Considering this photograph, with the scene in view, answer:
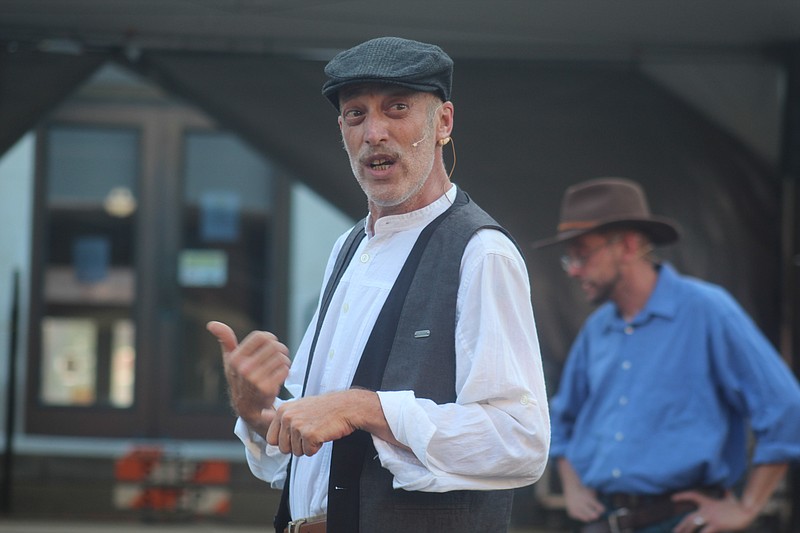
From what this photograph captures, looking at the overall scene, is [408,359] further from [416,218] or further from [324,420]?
[416,218]

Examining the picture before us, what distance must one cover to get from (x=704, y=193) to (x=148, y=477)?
3580 mm

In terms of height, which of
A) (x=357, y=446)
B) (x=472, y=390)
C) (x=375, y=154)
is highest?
(x=375, y=154)

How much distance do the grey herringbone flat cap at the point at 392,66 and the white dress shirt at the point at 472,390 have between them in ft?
0.83

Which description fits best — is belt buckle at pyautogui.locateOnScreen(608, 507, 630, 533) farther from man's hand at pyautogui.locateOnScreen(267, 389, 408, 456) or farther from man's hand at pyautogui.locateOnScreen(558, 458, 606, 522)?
man's hand at pyautogui.locateOnScreen(267, 389, 408, 456)

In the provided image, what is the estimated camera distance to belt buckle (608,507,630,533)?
137 inches

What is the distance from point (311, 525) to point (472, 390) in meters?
0.40

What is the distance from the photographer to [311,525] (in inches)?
78.2

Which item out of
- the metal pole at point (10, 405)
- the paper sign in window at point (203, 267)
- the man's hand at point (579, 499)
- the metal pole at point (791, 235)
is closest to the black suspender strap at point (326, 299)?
the man's hand at point (579, 499)

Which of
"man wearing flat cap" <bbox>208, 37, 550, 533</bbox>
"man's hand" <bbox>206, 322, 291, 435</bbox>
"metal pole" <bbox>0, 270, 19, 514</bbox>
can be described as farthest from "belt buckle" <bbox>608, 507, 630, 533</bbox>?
"metal pole" <bbox>0, 270, 19, 514</bbox>

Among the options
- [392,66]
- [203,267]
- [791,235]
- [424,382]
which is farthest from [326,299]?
[203,267]

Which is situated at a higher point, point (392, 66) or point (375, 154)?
point (392, 66)

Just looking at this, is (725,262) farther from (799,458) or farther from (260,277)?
(260,277)

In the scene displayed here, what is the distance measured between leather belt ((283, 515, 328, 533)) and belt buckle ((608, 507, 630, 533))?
174cm

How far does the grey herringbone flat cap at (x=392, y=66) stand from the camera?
76.5 inches
